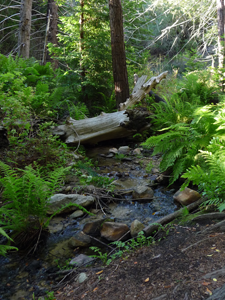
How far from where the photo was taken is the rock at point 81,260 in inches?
98.7

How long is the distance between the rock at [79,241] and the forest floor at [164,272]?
47cm

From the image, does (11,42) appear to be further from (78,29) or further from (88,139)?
(88,139)

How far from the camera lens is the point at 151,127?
649 cm

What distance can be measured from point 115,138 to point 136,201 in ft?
10.00

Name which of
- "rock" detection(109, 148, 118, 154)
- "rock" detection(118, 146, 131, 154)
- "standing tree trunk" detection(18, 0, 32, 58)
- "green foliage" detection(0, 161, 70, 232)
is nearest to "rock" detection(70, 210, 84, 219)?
"green foliage" detection(0, 161, 70, 232)

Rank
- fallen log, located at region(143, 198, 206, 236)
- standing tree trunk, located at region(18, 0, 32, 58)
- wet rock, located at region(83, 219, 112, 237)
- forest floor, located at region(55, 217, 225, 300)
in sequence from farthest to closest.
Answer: standing tree trunk, located at region(18, 0, 32, 58) → wet rock, located at region(83, 219, 112, 237) → fallen log, located at region(143, 198, 206, 236) → forest floor, located at region(55, 217, 225, 300)

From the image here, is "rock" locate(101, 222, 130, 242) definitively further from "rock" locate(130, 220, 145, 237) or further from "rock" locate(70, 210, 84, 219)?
"rock" locate(70, 210, 84, 219)

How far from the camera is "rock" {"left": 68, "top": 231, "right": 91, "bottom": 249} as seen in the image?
9.52 ft

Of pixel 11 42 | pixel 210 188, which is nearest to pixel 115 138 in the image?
pixel 210 188

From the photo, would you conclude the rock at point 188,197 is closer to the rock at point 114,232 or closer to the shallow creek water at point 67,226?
the shallow creek water at point 67,226

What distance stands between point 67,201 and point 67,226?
0.40m

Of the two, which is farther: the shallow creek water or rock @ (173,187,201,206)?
rock @ (173,187,201,206)

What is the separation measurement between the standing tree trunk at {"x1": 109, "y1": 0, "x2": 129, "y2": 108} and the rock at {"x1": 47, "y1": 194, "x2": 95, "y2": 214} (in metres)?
4.44

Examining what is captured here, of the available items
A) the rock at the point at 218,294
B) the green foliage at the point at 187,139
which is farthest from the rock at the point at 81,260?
the green foliage at the point at 187,139
